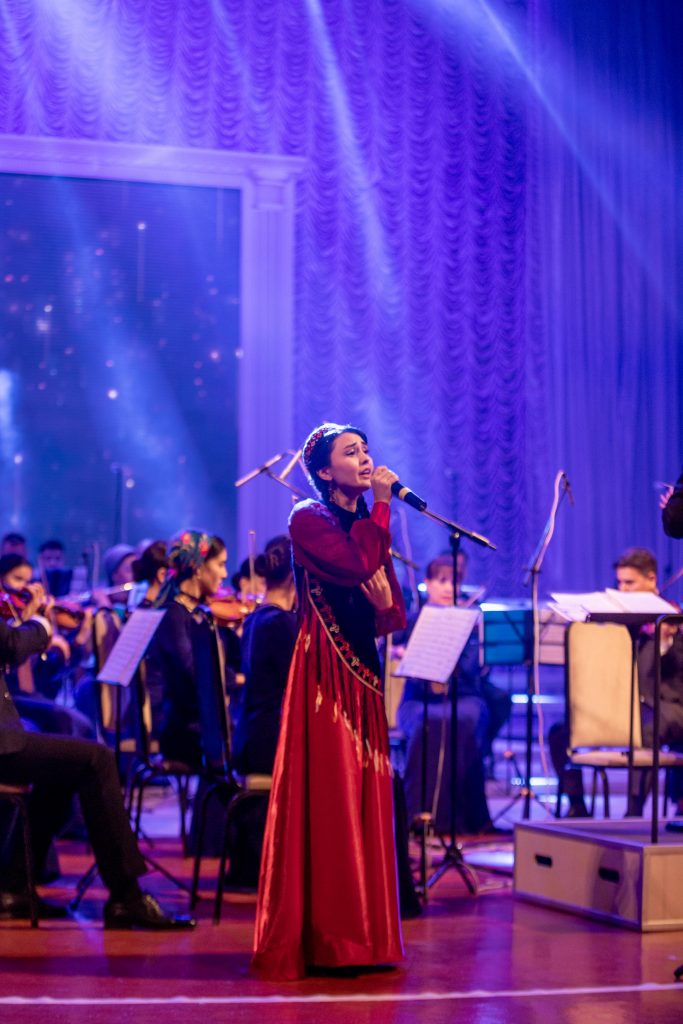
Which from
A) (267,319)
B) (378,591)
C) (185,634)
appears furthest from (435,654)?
(267,319)

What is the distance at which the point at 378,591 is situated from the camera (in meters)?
3.53

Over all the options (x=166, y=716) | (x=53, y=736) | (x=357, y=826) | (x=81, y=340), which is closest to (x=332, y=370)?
(x=81, y=340)

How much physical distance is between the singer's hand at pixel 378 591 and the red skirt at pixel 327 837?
0.16m

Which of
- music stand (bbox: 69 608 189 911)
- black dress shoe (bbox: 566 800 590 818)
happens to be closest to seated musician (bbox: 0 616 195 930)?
music stand (bbox: 69 608 189 911)

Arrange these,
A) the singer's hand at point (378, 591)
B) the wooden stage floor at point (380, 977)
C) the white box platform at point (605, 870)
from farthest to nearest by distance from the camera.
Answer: the white box platform at point (605, 870) < the singer's hand at point (378, 591) < the wooden stage floor at point (380, 977)

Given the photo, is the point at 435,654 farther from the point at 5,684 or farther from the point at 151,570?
the point at 151,570

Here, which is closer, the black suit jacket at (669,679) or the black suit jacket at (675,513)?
the black suit jacket at (675,513)

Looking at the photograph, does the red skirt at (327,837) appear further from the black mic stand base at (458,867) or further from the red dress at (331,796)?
the black mic stand base at (458,867)

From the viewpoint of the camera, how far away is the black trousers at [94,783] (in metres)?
4.12

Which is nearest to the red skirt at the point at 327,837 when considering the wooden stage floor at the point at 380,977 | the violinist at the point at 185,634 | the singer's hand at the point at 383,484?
the wooden stage floor at the point at 380,977

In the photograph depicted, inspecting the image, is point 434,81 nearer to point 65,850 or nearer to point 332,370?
point 332,370

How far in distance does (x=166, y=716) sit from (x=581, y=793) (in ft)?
6.77

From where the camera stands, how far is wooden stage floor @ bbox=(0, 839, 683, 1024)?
3.15 m

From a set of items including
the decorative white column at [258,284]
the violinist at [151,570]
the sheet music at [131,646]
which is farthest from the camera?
the decorative white column at [258,284]
